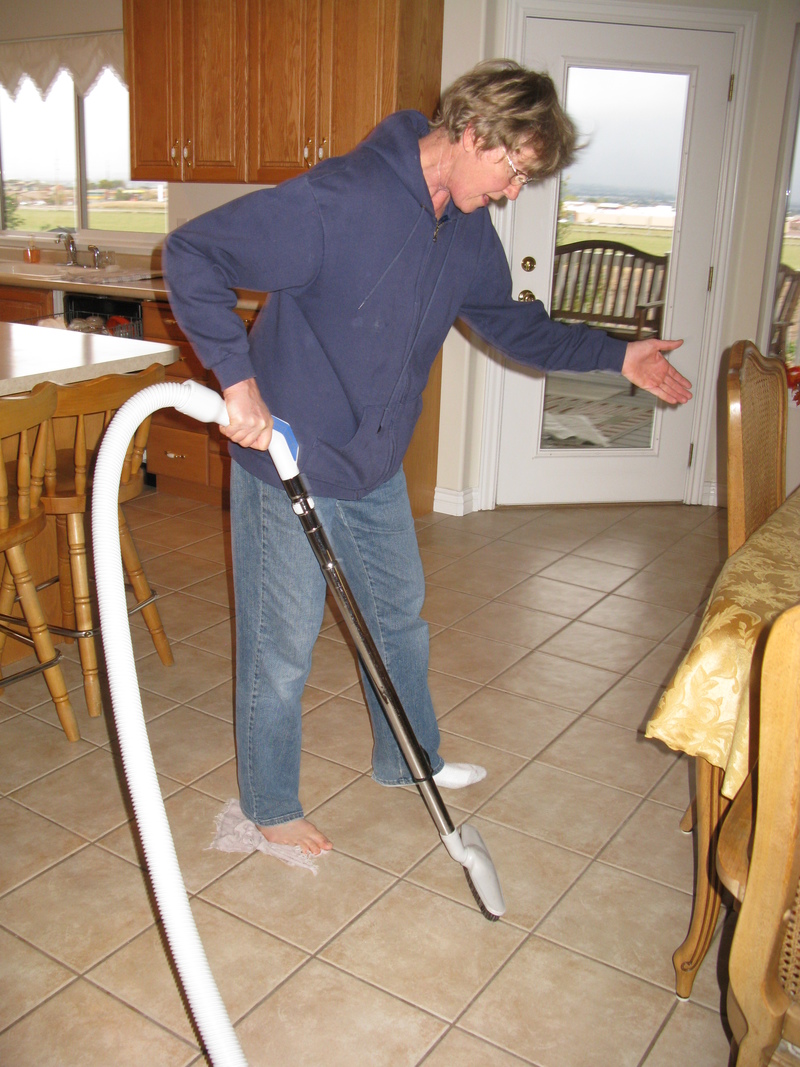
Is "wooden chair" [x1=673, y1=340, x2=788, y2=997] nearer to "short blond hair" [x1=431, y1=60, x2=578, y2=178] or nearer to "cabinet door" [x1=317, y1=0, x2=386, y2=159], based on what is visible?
"short blond hair" [x1=431, y1=60, x2=578, y2=178]

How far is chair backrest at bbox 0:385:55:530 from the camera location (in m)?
1.78

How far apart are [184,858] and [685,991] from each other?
37.3 inches

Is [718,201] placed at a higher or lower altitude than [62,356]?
higher

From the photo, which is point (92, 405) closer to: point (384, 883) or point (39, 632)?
point (39, 632)

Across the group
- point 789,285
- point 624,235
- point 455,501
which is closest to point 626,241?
point 624,235

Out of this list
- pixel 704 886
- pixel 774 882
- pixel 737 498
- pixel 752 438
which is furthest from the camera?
pixel 752 438

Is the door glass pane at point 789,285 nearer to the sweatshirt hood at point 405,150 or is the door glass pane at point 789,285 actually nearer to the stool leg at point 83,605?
the sweatshirt hood at point 405,150

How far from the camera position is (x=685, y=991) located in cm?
150

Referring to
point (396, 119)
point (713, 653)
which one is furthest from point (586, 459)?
point (713, 653)

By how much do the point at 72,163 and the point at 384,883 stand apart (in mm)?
4718

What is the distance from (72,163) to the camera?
16.9 ft

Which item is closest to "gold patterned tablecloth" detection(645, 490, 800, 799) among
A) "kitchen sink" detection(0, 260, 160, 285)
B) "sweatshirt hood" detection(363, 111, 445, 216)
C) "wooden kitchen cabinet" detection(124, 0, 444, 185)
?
"sweatshirt hood" detection(363, 111, 445, 216)

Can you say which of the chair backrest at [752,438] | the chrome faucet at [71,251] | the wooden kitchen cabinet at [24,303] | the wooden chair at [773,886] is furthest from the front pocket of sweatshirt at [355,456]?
the chrome faucet at [71,251]

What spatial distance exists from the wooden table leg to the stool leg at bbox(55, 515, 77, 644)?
1.73 m
